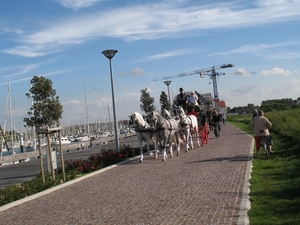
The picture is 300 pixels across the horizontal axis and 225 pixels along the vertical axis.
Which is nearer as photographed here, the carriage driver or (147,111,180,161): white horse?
(147,111,180,161): white horse

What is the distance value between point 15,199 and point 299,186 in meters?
7.76

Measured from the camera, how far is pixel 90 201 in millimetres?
9633

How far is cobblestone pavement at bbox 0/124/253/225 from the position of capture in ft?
25.1

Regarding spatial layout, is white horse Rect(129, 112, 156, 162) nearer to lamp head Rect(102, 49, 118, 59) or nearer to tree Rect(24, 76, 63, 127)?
lamp head Rect(102, 49, 118, 59)

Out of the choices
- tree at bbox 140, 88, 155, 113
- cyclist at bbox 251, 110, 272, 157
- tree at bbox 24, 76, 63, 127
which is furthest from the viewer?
tree at bbox 140, 88, 155, 113

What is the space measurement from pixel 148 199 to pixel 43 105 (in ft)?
84.6

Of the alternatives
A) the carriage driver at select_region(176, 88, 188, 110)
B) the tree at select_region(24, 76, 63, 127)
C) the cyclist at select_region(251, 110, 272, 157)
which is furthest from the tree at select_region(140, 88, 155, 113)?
the cyclist at select_region(251, 110, 272, 157)

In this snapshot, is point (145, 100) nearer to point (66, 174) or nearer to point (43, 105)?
point (43, 105)

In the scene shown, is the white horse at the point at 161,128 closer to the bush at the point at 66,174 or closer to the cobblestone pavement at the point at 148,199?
the bush at the point at 66,174

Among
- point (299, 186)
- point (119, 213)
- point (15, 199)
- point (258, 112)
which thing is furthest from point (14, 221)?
point (258, 112)

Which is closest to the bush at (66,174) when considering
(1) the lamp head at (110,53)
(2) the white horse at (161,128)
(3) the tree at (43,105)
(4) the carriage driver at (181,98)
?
(2) the white horse at (161,128)

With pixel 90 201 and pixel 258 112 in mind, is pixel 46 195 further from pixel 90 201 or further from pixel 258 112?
pixel 258 112

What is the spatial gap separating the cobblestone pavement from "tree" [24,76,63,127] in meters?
20.1

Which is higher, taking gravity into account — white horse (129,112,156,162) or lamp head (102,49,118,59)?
lamp head (102,49,118,59)
